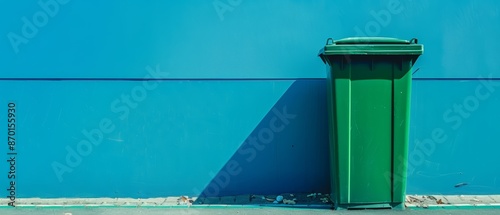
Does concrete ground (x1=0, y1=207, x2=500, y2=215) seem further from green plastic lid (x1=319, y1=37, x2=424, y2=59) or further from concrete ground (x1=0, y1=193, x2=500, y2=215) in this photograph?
green plastic lid (x1=319, y1=37, x2=424, y2=59)

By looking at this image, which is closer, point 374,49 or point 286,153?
point 374,49

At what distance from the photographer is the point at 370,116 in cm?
400

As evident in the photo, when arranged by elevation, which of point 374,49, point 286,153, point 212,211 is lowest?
point 212,211

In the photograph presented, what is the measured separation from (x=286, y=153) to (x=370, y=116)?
106 centimetres

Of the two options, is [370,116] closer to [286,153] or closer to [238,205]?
[286,153]

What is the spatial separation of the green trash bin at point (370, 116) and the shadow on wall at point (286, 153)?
21.4 inches

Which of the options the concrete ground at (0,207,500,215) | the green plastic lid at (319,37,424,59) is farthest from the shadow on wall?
the green plastic lid at (319,37,424,59)

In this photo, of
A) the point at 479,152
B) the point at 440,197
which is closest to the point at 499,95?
the point at 479,152

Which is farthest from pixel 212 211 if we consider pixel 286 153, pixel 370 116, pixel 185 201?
pixel 370 116

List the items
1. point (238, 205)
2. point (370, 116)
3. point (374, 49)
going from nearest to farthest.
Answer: point (374, 49) → point (370, 116) → point (238, 205)

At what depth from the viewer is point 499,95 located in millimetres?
4652

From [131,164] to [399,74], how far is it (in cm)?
284

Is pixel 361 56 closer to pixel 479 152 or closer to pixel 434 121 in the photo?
pixel 434 121

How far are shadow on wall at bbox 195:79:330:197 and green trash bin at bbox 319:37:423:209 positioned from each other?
0.54 m
